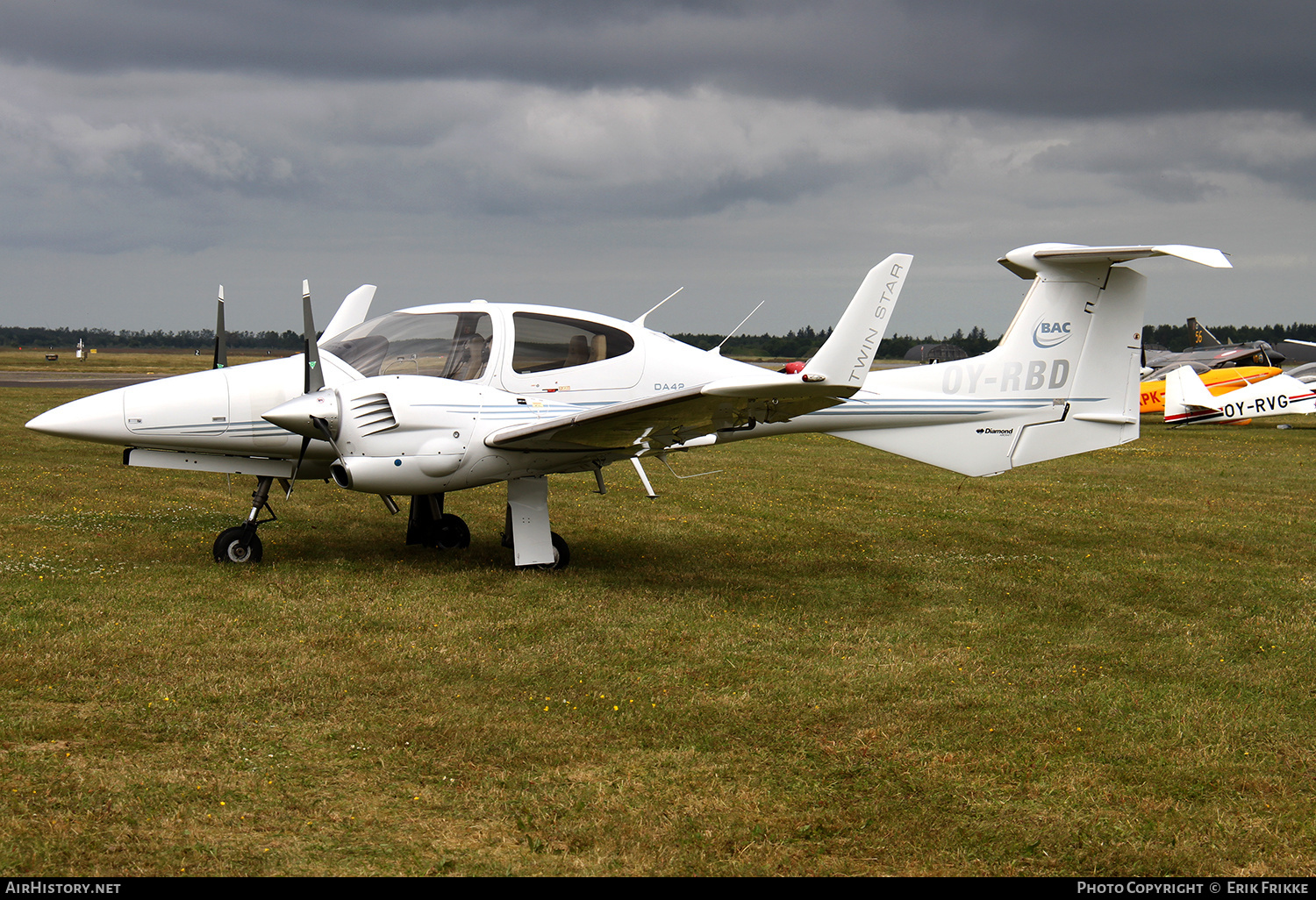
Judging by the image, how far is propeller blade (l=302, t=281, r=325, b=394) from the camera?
8.22m

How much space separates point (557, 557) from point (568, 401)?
1.46m

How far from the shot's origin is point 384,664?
6281 millimetres

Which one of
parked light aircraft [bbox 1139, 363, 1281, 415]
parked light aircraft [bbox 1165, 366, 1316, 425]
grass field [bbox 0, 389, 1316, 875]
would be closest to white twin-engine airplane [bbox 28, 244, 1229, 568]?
grass field [bbox 0, 389, 1316, 875]

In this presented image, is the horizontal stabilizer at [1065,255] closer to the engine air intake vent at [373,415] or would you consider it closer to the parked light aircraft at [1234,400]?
the engine air intake vent at [373,415]

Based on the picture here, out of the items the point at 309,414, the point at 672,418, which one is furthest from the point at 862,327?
the point at 309,414

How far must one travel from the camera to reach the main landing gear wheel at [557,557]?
356 inches

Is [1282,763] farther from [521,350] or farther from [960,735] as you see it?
[521,350]

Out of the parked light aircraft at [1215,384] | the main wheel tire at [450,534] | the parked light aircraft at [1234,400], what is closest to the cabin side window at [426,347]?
the main wheel tire at [450,534]

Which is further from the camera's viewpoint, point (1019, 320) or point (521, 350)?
point (1019, 320)

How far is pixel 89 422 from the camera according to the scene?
8203 mm

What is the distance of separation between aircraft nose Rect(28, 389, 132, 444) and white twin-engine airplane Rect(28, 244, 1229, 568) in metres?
0.02
